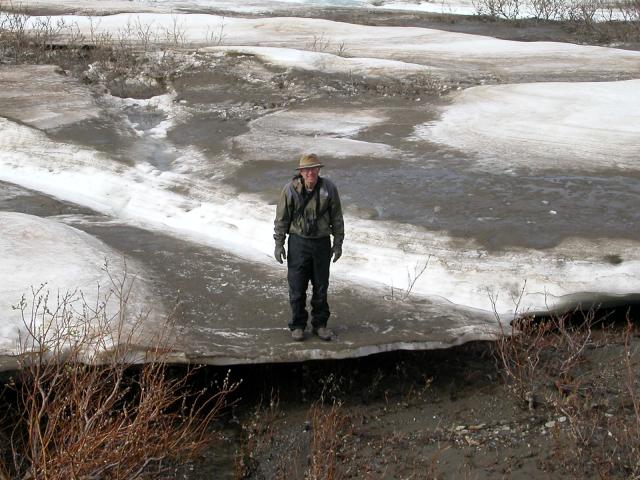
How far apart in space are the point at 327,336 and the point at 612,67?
11775 millimetres

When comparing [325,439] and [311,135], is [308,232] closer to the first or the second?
[325,439]

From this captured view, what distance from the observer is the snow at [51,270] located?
6996 mm

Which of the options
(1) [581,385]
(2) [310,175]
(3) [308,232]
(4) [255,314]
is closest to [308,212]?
(3) [308,232]

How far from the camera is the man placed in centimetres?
651

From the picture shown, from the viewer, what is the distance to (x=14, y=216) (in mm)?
9047

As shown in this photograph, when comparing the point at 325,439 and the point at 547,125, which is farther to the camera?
the point at 547,125

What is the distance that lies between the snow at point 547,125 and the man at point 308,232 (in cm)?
498

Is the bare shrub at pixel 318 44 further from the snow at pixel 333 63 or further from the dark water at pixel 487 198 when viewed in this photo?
the dark water at pixel 487 198

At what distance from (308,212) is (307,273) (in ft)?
1.82

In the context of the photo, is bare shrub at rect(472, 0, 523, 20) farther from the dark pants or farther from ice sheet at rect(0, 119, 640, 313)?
the dark pants

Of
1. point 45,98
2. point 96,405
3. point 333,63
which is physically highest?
point 333,63

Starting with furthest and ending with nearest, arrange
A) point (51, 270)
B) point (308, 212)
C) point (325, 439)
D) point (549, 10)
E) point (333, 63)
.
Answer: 1. point (549, 10)
2. point (333, 63)
3. point (51, 270)
4. point (308, 212)
5. point (325, 439)

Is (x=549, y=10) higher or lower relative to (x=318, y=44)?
higher

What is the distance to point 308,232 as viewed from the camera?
21.5ft
